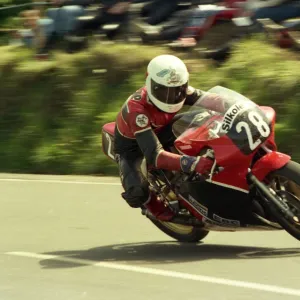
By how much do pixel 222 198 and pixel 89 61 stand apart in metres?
8.41

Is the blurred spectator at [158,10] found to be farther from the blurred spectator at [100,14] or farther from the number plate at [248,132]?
the number plate at [248,132]

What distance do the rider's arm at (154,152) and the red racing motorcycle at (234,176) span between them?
0.39 feet

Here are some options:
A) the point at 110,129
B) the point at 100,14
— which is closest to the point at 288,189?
the point at 110,129

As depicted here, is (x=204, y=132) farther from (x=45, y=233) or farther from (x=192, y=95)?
(x=45, y=233)

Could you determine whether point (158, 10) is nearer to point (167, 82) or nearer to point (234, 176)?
point (167, 82)

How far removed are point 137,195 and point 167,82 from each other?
955mm

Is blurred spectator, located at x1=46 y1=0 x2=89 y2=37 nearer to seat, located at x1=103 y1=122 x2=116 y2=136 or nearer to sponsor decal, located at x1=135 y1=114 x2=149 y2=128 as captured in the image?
seat, located at x1=103 y1=122 x2=116 y2=136

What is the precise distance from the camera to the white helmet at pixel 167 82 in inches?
289

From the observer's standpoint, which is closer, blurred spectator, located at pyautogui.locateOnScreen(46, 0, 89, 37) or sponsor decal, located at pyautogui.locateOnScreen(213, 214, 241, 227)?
sponsor decal, located at pyautogui.locateOnScreen(213, 214, 241, 227)

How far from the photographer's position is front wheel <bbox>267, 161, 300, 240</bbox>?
270 inches

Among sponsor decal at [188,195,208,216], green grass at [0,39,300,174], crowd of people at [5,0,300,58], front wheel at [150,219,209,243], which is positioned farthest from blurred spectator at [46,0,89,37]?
sponsor decal at [188,195,208,216]

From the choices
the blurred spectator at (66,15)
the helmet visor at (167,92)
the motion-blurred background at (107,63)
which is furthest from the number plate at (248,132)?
the blurred spectator at (66,15)

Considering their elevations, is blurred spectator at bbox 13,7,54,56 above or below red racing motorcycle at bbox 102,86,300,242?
below

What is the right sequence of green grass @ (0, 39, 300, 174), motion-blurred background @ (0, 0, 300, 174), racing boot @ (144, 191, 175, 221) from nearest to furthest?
racing boot @ (144, 191, 175, 221), green grass @ (0, 39, 300, 174), motion-blurred background @ (0, 0, 300, 174)
